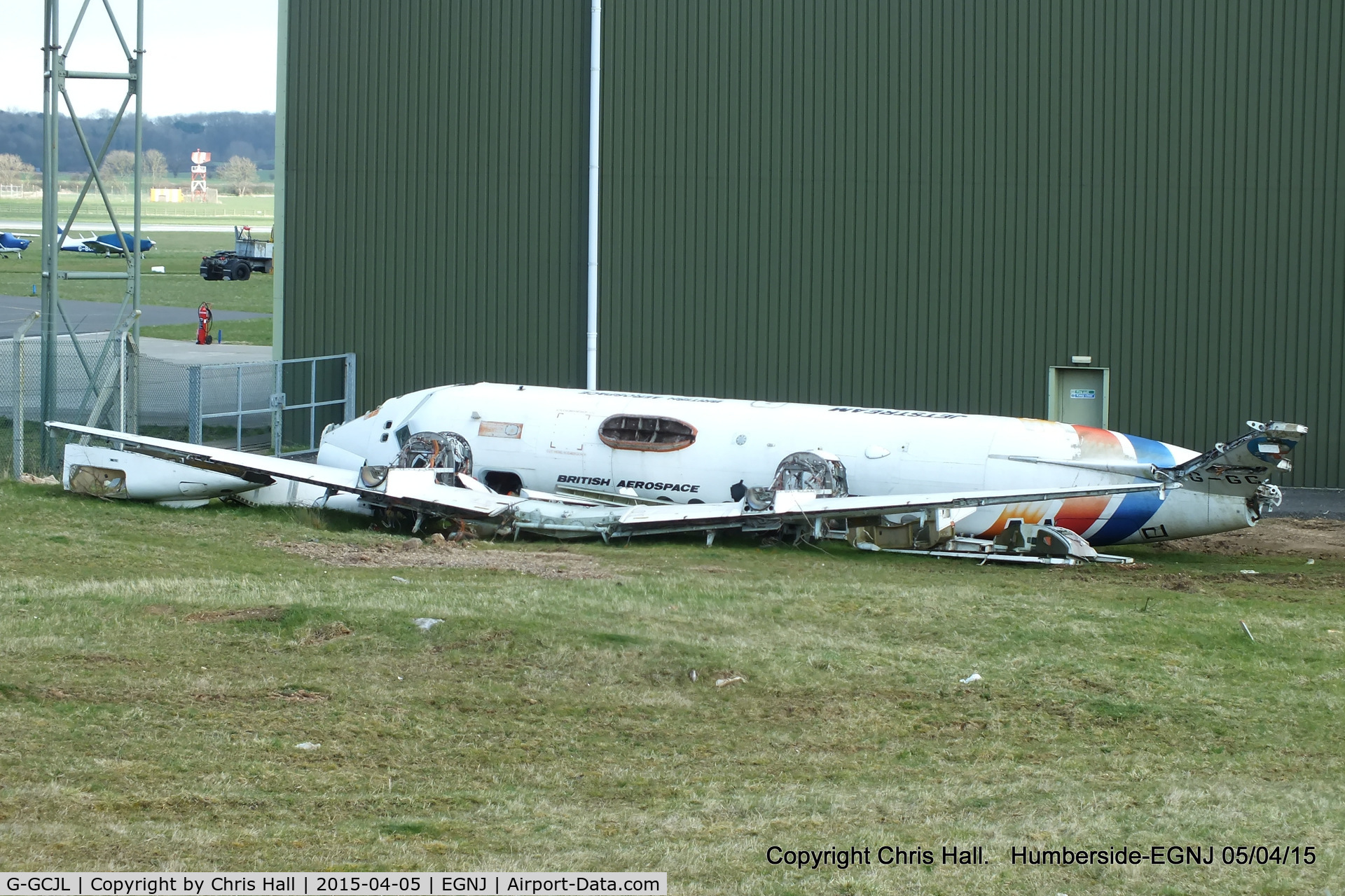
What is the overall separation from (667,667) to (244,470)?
10957 millimetres

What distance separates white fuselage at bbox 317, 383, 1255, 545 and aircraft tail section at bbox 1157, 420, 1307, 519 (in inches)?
7.2

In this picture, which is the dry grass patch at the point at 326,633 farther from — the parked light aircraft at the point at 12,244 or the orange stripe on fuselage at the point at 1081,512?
the parked light aircraft at the point at 12,244

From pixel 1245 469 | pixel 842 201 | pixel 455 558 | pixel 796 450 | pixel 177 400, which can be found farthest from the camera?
pixel 177 400

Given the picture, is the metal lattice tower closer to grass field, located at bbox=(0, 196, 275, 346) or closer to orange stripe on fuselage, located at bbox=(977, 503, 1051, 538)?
orange stripe on fuselage, located at bbox=(977, 503, 1051, 538)

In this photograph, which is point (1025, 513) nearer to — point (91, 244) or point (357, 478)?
point (357, 478)

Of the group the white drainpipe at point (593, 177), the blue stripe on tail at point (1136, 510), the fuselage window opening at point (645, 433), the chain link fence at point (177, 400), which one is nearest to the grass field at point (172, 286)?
the chain link fence at point (177, 400)

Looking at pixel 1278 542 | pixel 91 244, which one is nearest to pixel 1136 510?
pixel 1278 542

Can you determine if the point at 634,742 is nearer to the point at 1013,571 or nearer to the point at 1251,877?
the point at 1251,877

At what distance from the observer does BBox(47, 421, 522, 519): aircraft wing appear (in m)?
20.9

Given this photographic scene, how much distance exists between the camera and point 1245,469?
19.0 meters

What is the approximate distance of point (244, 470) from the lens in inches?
855

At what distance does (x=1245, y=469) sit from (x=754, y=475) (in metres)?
6.66

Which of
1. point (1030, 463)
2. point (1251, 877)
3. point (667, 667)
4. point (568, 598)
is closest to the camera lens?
point (1251, 877)

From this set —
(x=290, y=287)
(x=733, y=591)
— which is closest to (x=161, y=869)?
(x=733, y=591)
